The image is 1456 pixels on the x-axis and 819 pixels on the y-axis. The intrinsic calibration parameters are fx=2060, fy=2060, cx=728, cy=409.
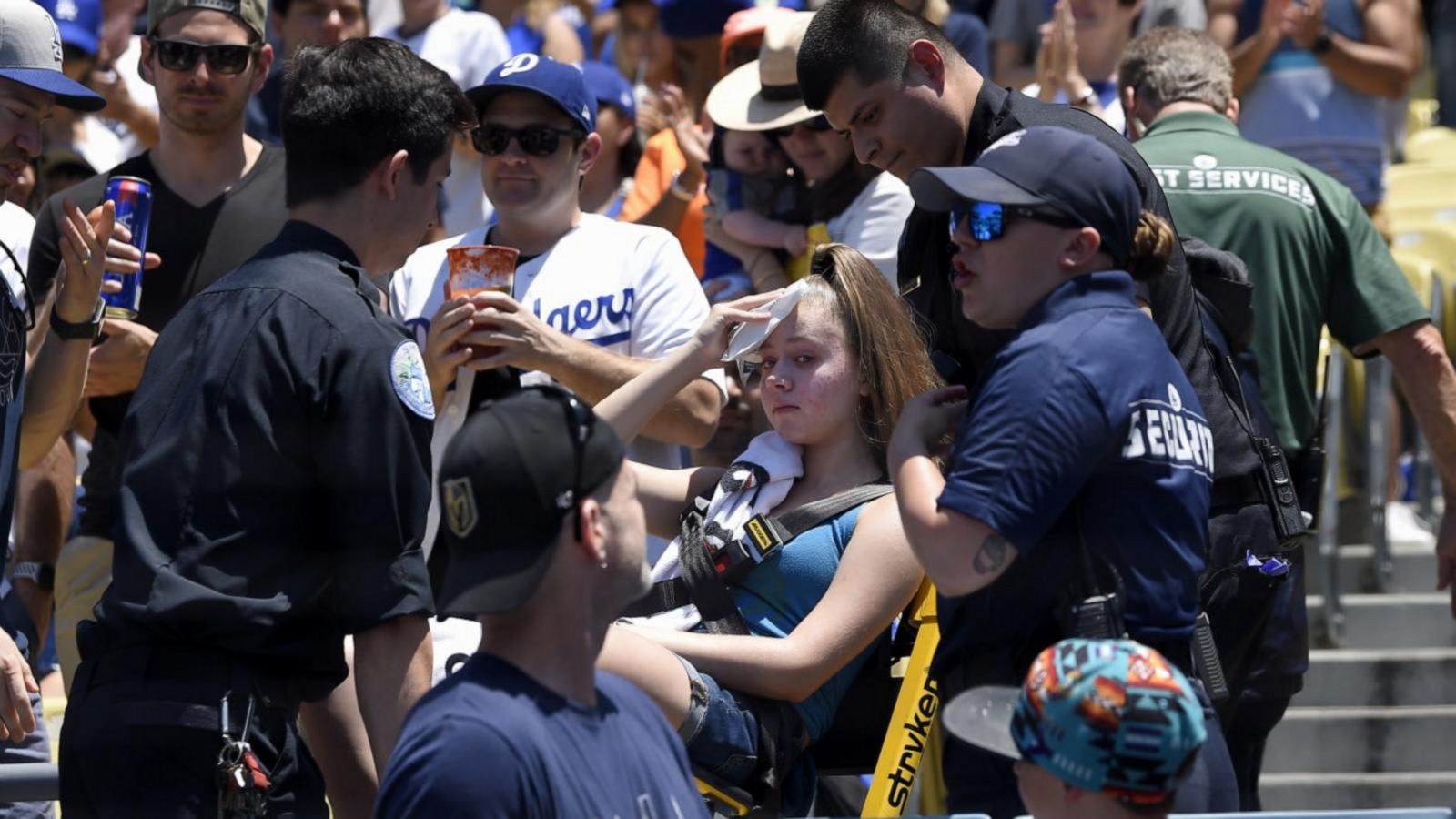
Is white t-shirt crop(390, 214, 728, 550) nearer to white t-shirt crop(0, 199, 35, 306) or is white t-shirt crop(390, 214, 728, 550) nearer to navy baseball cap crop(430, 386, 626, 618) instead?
white t-shirt crop(0, 199, 35, 306)

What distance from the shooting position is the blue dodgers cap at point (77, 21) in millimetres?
6867

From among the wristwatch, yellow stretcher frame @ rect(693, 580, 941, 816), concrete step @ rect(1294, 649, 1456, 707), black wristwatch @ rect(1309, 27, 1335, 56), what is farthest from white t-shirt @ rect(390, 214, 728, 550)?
black wristwatch @ rect(1309, 27, 1335, 56)

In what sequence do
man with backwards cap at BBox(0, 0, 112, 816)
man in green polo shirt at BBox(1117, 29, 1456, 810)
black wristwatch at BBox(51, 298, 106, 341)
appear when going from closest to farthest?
man with backwards cap at BBox(0, 0, 112, 816)
black wristwatch at BBox(51, 298, 106, 341)
man in green polo shirt at BBox(1117, 29, 1456, 810)

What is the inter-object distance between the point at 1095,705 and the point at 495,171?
3.00 meters

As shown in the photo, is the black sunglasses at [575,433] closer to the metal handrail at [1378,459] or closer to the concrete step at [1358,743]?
the concrete step at [1358,743]

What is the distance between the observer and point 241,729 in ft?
10.9

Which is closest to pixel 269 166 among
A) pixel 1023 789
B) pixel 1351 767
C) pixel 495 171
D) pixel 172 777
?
pixel 495 171

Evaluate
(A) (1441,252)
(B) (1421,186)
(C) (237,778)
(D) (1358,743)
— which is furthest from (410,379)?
(B) (1421,186)

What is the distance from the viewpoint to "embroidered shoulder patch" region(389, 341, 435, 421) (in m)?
3.35

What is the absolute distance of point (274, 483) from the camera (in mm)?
3318

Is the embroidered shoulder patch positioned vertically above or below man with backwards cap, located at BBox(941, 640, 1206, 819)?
above

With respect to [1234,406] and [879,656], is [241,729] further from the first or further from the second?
[1234,406]

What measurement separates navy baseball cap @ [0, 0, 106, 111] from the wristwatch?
1780mm

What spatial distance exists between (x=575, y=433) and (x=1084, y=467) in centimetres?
86
